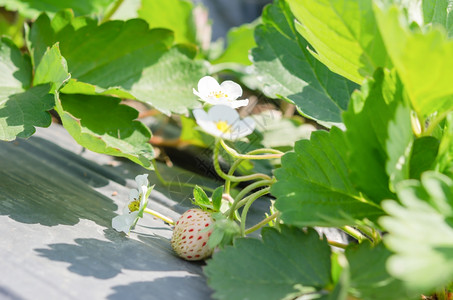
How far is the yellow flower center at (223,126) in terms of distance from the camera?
58cm

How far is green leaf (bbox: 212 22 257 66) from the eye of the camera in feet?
3.98

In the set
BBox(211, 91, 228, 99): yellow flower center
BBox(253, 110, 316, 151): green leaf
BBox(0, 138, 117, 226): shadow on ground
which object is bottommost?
BBox(0, 138, 117, 226): shadow on ground

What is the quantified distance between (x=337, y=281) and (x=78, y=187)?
446mm

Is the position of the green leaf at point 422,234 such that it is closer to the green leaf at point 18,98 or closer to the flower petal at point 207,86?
the flower petal at point 207,86

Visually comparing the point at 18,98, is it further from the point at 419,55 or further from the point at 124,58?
the point at 419,55

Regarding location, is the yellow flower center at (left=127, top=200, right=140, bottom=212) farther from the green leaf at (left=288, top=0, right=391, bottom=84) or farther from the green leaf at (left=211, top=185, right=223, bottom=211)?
the green leaf at (left=288, top=0, right=391, bottom=84)

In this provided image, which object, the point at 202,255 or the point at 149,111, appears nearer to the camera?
the point at 202,255

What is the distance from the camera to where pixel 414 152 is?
1.66 ft

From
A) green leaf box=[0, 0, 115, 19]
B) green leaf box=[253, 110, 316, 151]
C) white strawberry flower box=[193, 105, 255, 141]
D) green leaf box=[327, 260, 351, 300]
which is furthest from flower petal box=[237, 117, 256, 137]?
green leaf box=[0, 0, 115, 19]

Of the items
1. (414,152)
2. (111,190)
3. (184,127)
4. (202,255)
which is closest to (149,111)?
(184,127)

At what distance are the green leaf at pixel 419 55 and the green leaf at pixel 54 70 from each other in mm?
416

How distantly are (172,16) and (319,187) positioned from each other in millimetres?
784

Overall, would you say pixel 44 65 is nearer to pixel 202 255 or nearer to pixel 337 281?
pixel 202 255

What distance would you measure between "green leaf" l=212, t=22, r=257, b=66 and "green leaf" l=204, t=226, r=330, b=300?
752 mm
